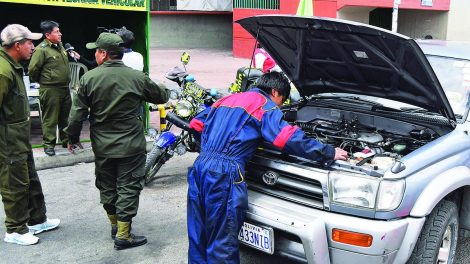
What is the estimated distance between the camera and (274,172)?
366cm

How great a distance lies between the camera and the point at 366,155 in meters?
3.73

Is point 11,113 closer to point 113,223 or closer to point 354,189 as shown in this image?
point 113,223

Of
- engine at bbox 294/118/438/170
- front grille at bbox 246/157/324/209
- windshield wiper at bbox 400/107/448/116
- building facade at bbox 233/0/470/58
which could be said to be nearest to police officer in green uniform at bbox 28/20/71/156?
engine at bbox 294/118/438/170

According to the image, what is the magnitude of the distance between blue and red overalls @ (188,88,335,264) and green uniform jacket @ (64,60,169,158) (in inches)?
36.3

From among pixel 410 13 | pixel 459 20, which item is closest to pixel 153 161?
pixel 459 20

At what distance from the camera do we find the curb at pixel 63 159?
22.6ft

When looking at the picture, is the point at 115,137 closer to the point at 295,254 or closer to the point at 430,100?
the point at 295,254

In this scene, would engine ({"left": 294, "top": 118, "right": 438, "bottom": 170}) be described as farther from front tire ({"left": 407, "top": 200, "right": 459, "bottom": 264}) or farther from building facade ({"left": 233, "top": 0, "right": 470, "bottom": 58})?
building facade ({"left": 233, "top": 0, "right": 470, "bottom": 58})

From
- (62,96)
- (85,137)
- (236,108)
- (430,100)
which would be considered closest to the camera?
(236,108)

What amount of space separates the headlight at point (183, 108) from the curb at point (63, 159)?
206 centimetres

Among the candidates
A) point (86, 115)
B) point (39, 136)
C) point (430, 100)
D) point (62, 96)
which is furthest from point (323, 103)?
point (39, 136)

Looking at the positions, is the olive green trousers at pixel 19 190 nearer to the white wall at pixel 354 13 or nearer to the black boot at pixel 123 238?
the black boot at pixel 123 238

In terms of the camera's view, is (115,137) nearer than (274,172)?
No

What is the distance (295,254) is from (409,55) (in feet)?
5.17
